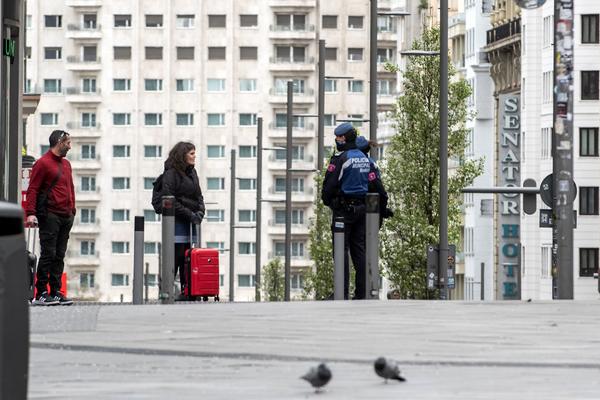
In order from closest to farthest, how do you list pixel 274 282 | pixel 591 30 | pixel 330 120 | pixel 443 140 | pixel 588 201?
pixel 443 140 < pixel 591 30 < pixel 588 201 < pixel 274 282 < pixel 330 120

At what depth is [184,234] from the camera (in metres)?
27.1

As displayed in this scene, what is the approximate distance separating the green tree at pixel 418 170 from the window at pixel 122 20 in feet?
361

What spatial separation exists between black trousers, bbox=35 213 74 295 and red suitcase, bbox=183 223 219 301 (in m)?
2.83

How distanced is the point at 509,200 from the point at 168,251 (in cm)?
10257

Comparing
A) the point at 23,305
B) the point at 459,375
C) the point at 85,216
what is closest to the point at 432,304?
the point at 459,375

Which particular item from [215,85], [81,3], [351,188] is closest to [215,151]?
[215,85]

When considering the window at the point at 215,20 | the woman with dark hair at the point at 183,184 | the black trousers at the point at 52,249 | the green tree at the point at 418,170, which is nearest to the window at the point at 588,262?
the green tree at the point at 418,170

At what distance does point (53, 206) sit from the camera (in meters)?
23.8

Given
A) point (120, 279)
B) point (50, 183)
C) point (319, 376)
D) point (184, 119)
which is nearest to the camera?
point (319, 376)

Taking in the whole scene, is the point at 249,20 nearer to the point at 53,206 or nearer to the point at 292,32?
the point at 292,32

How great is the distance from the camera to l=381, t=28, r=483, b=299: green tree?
7028 centimetres

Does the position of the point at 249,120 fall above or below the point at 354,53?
below

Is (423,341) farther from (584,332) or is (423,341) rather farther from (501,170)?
(501,170)

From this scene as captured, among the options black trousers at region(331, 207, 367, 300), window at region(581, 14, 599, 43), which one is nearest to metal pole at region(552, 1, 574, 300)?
black trousers at region(331, 207, 367, 300)
